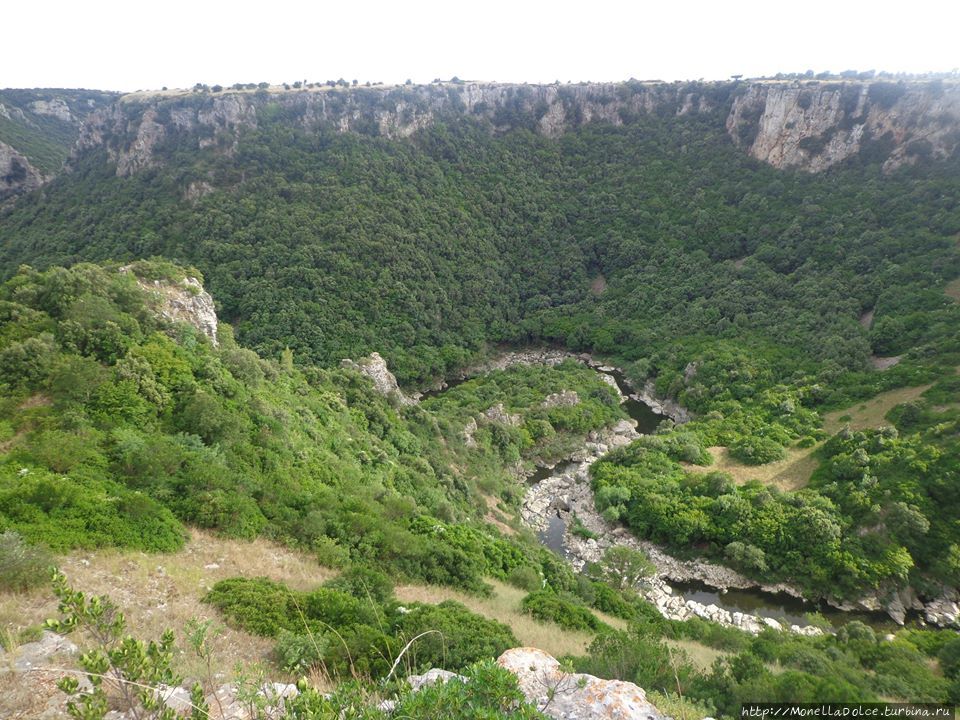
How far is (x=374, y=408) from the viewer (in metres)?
36.4

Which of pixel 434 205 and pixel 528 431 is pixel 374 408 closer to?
pixel 528 431

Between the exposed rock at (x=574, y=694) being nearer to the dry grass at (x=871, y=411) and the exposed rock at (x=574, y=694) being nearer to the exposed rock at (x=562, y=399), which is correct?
the exposed rock at (x=562, y=399)

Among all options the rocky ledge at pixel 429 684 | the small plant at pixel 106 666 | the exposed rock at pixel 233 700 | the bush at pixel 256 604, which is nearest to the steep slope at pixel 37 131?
the bush at pixel 256 604

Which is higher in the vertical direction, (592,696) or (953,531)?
(592,696)

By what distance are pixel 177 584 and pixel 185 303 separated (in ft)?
67.0

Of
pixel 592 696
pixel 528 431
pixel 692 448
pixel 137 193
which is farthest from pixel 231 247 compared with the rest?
pixel 592 696

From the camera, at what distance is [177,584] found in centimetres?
1235

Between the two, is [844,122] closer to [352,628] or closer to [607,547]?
[607,547]

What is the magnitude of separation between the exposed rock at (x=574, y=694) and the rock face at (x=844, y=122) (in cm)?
9248

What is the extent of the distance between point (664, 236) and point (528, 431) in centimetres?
5622

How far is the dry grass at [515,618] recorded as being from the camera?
1454 cm

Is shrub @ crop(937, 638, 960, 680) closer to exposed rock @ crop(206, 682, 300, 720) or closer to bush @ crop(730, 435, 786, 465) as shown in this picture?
exposed rock @ crop(206, 682, 300, 720)

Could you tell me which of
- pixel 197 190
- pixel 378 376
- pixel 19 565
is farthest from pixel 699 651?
pixel 197 190

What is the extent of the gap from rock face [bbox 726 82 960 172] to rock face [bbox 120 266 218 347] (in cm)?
9355
